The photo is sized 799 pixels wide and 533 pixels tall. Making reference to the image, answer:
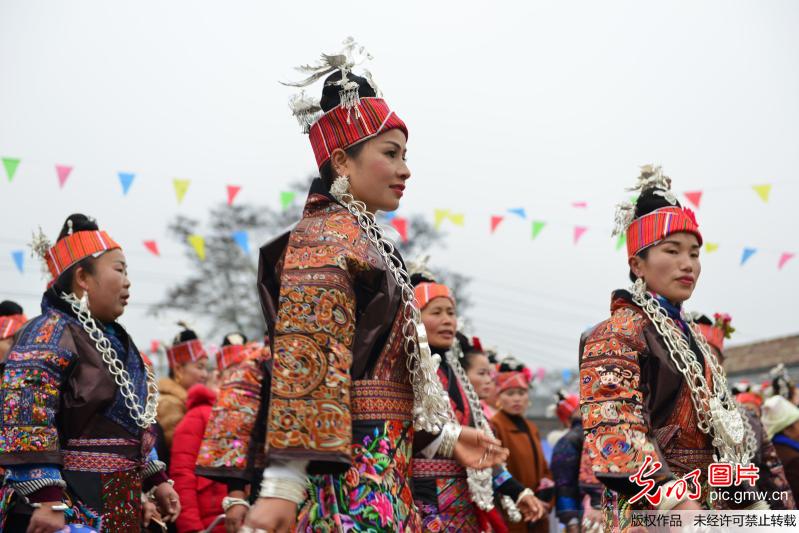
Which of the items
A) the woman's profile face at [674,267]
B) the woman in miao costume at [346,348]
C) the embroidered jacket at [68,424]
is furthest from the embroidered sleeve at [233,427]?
the woman's profile face at [674,267]

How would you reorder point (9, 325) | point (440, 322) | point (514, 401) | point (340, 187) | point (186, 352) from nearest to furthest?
1. point (340, 187)
2. point (440, 322)
3. point (9, 325)
4. point (186, 352)
5. point (514, 401)

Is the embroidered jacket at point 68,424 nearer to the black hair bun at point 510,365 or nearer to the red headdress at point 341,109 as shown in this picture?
the red headdress at point 341,109

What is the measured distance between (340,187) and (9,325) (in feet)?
15.9

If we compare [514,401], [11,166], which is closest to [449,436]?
[514,401]

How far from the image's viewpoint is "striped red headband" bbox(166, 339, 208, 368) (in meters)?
8.19

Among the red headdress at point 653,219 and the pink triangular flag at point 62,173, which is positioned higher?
the pink triangular flag at point 62,173

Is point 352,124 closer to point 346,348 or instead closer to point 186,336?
point 346,348

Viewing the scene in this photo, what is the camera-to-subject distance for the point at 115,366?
4832 mm

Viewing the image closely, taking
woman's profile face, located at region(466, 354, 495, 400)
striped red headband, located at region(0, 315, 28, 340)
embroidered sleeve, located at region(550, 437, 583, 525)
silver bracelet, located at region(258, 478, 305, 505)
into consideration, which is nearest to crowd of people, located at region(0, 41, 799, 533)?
silver bracelet, located at region(258, 478, 305, 505)

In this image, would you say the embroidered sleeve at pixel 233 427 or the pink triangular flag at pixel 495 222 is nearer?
the embroidered sleeve at pixel 233 427

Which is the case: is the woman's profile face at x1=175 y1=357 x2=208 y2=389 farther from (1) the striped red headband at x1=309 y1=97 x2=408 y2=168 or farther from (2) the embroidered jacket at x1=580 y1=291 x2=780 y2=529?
(1) the striped red headband at x1=309 y1=97 x2=408 y2=168

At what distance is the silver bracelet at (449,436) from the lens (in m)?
3.40

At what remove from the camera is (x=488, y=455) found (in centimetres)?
336

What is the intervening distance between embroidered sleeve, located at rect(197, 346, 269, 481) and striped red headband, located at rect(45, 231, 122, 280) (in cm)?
100
